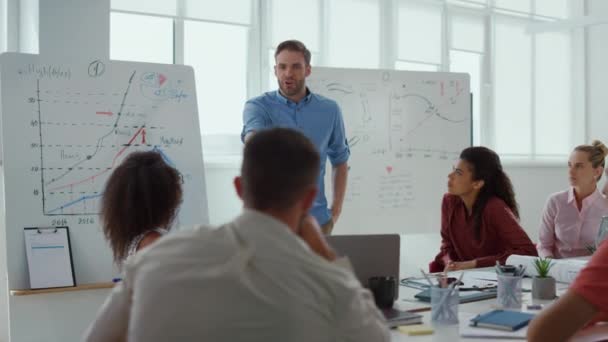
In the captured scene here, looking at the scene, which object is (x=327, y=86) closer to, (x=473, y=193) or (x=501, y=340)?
(x=473, y=193)

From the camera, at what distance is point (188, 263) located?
3.52 feet

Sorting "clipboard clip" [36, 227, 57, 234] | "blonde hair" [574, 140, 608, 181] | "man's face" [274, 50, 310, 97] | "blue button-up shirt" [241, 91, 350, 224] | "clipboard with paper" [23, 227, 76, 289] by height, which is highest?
"man's face" [274, 50, 310, 97]

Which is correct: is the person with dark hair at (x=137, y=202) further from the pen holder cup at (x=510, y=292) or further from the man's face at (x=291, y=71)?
the man's face at (x=291, y=71)

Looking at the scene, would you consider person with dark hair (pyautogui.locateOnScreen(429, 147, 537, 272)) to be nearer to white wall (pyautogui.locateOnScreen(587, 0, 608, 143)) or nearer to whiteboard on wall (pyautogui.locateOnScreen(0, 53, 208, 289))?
whiteboard on wall (pyautogui.locateOnScreen(0, 53, 208, 289))

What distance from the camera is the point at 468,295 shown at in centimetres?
219

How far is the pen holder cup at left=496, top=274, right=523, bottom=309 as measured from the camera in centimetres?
205

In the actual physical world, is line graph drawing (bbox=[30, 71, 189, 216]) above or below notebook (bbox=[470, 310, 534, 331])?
above

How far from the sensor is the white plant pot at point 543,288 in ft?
7.16

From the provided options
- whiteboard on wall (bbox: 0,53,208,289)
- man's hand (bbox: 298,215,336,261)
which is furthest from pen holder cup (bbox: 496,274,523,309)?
whiteboard on wall (bbox: 0,53,208,289)

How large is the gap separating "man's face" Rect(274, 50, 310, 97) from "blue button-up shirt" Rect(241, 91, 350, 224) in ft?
0.23

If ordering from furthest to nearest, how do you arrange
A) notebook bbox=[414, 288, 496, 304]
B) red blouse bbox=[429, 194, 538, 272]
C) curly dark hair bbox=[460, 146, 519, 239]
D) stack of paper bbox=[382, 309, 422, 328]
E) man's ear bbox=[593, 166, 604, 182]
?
man's ear bbox=[593, 166, 604, 182]
curly dark hair bbox=[460, 146, 519, 239]
red blouse bbox=[429, 194, 538, 272]
notebook bbox=[414, 288, 496, 304]
stack of paper bbox=[382, 309, 422, 328]

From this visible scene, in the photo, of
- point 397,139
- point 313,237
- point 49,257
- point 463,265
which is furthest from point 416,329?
point 397,139

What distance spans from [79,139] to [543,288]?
230 cm

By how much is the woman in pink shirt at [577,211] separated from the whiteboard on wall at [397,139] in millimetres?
1130
